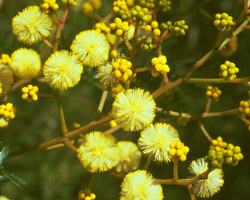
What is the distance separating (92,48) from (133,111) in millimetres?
442

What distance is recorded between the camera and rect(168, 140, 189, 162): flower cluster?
3252 mm

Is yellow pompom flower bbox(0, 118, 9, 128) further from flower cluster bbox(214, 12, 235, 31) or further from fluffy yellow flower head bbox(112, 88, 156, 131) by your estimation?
flower cluster bbox(214, 12, 235, 31)

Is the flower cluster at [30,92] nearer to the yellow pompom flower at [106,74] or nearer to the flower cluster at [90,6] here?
the yellow pompom flower at [106,74]

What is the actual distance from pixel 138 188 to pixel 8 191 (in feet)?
8.85

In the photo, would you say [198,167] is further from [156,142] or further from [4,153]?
[4,153]

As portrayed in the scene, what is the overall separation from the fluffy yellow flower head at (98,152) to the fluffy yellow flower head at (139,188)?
0.46 ft

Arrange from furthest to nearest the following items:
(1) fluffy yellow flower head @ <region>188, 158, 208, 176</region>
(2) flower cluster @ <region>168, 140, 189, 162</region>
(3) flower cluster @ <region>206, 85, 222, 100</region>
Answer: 1. (3) flower cluster @ <region>206, 85, 222, 100</region>
2. (1) fluffy yellow flower head @ <region>188, 158, 208, 176</region>
3. (2) flower cluster @ <region>168, 140, 189, 162</region>

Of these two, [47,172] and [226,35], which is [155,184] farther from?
[47,172]

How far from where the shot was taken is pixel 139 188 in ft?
10.9

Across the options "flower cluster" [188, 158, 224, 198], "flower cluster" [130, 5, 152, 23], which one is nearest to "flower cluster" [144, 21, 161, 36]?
"flower cluster" [130, 5, 152, 23]

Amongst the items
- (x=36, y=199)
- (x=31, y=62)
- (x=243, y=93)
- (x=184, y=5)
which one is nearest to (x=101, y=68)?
(x=31, y=62)

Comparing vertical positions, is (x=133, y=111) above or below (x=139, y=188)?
above

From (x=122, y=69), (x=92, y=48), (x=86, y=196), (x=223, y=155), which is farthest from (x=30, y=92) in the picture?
(x=223, y=155)

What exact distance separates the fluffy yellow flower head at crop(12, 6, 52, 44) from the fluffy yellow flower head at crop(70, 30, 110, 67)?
0.22 metres
